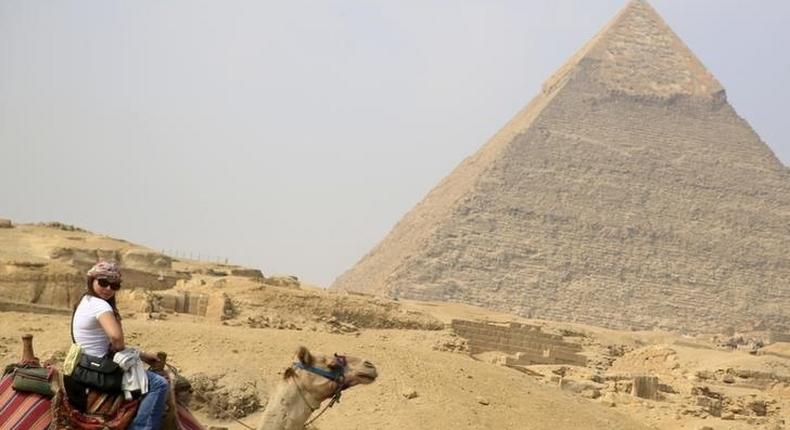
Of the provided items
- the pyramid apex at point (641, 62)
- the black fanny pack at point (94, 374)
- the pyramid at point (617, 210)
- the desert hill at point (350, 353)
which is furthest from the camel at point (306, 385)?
the pyramid apex at point (641, 62)

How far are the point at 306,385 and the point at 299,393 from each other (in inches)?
1.6

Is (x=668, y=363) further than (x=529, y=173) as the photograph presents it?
No

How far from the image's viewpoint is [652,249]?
128 meters

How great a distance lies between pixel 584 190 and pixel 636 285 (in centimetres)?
1098

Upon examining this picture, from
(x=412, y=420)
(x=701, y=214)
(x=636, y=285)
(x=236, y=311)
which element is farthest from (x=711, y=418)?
(x=701, y=214)

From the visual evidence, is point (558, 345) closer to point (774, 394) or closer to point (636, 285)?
point (774, 394)

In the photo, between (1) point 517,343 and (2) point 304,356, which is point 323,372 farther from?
(1) point 517,343

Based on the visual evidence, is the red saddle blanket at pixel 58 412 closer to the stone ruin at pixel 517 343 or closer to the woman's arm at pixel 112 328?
the woman's arm at pixel 112 328

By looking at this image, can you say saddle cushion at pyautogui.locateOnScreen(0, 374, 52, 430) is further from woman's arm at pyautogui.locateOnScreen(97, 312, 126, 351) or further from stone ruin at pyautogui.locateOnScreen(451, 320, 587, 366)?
stone ruin at pyautogui.locateOnScreen(451, 320, 587, 366)

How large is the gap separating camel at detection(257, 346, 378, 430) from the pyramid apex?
5100 inches

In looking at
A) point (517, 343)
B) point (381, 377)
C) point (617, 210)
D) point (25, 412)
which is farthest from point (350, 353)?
point (617, 210)

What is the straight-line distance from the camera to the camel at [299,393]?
6.12 meters

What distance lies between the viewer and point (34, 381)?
20.4 feet

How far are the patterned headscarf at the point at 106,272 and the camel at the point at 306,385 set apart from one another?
729 mm
